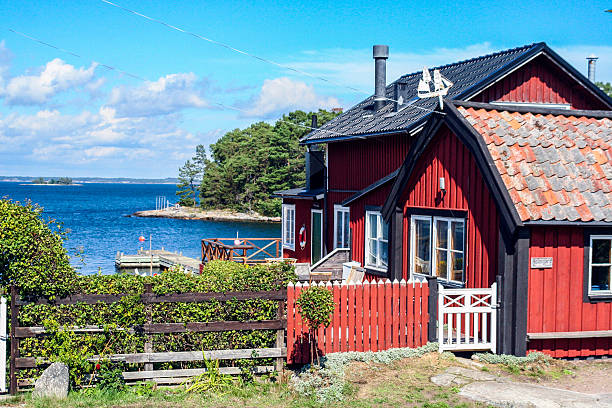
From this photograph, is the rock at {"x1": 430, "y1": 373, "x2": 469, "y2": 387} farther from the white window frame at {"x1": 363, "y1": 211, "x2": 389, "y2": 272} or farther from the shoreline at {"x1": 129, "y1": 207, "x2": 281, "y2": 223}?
the shoreline at {"x1": 129, "y1": 207, "x2": 281, "y2": 223}

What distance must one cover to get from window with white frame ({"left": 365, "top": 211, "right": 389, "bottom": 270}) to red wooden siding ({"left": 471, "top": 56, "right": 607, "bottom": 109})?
15.1 ft

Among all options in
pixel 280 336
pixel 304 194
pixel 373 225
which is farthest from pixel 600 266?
pixel 304 194

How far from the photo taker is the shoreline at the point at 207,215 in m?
105

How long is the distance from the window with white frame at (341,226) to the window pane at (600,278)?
11907 millimetres

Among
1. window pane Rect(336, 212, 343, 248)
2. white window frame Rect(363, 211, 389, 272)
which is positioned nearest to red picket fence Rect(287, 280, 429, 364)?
white window frame Rect(363, 211, 389, 272)

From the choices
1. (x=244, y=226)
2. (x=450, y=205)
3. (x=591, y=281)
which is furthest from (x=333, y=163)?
(x=244, y=226)

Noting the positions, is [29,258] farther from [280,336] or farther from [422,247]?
[422,247]

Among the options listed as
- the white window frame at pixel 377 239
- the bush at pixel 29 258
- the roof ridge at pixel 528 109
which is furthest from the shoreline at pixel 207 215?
the bush at pixel 29 258

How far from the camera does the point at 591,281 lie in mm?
13352

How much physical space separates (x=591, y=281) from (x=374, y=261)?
281 inches

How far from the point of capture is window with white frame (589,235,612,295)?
13.3 m

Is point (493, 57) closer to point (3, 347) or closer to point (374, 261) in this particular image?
point (374, 261)

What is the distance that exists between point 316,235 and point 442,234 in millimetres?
13097

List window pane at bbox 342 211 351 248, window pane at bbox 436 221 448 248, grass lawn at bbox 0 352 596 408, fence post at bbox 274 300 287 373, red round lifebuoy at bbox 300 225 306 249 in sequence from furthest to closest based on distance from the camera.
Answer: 1. red round lifebuoy at bbox 300 225 306 249
2. window pane at bbox 342 211 351 248
3. window pane at bbox 436 221 448 248
4. fence post at bbox 274 300 287 373
5. grass lawn at bbox 0 352 596 408
